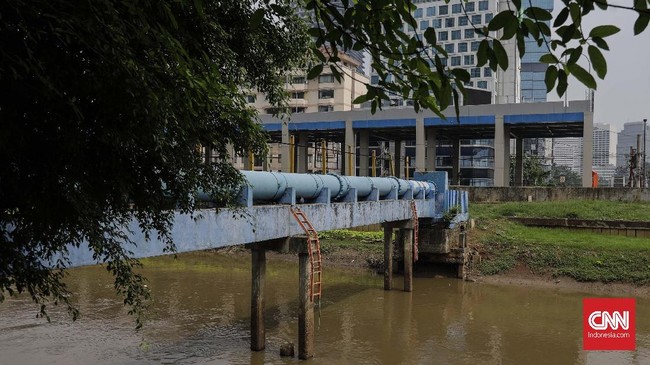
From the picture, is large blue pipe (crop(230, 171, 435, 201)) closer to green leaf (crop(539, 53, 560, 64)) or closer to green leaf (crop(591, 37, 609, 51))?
green leaf (crop(539, 53, 560, 64))

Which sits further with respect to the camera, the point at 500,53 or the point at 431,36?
the point at 431,36

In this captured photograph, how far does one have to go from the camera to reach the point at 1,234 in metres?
4.17

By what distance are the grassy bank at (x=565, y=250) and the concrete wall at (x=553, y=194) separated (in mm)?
4850

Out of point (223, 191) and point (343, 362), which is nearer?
point (223, 191)

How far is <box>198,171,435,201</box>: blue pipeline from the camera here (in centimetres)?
1261

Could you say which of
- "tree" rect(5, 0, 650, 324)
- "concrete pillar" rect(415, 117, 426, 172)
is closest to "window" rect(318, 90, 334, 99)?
"concrete pillar" rect(415, 117, 426, 172)

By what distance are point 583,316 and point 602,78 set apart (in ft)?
59.8

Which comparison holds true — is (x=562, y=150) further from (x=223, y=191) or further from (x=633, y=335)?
(x=223, y=191)

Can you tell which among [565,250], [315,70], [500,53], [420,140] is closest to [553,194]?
[420,140]

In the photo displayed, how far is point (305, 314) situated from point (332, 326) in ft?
11.8

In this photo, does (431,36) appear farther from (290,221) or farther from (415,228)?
(415,228)

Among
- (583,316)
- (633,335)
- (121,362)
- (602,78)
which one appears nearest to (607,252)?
(583,316)

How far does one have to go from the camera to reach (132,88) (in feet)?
12.7

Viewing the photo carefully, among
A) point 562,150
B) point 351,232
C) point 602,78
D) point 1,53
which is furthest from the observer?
point 562,150
